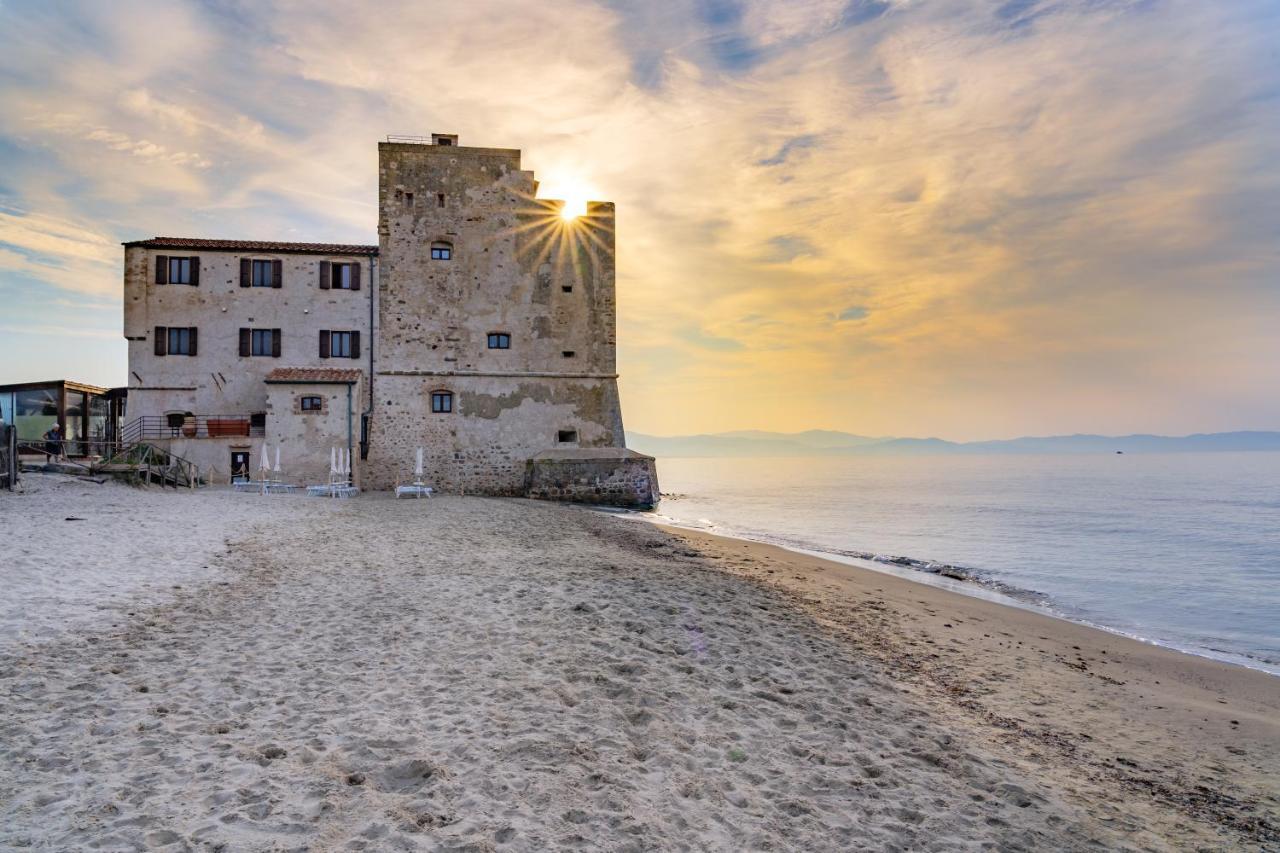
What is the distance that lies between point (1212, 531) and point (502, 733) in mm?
33428

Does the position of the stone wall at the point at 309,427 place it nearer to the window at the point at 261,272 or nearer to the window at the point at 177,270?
the window at the point at 261,272

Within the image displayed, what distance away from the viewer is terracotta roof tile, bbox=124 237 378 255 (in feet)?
87.4

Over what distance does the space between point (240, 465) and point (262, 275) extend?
7.65 m

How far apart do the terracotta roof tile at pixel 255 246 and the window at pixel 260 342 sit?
325cm

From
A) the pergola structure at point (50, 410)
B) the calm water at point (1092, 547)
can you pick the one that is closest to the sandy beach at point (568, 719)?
the calm water at point (1092, 547)

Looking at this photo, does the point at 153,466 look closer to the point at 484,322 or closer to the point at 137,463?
the point at 137,463

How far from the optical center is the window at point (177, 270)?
26594mm

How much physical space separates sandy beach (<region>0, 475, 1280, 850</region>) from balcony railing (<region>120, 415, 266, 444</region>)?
1605 centimetres

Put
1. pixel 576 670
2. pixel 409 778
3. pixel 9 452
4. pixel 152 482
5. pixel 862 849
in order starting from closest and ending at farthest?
pixel 862 849, pixel 409 778, pixel 576 670, pixel 9 452, pixel 152 482

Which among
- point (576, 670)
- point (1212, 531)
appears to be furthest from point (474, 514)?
point (1212, 531)

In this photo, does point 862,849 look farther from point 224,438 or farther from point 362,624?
point 224,438

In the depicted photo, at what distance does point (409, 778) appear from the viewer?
4.39m

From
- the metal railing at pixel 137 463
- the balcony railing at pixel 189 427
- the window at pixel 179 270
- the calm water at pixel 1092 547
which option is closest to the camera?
the calm water at pixel 1092 547

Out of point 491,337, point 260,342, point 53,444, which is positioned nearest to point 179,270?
point 260,342
